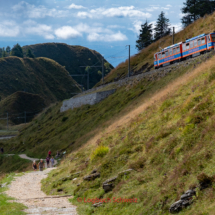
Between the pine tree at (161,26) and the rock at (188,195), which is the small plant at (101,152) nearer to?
the rock at (188,195)

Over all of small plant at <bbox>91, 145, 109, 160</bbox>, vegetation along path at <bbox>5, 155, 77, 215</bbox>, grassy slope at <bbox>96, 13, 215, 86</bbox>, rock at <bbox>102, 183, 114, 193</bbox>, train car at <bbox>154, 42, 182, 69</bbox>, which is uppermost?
grassy slope at <bbox>96, 13, 215, 86</bbox>

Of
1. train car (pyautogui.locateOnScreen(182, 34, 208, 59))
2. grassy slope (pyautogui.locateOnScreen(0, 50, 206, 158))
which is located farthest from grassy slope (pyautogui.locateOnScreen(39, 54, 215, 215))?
train car (pyautogui.locateOnScreen(182, 34, 208, 59))

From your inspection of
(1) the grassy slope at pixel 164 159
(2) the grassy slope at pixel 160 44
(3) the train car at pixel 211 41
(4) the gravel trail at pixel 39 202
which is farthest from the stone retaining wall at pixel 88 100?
(1) the grassy slope at pixel 164 159

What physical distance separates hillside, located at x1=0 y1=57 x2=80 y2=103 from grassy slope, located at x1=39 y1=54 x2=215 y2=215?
12465 centimetres

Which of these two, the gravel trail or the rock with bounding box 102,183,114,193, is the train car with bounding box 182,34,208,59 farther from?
the rock with bounding box 102,183,114,193

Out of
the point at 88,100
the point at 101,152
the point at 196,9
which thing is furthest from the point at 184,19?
the point at 101,152

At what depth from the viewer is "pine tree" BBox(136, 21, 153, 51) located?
86363mm

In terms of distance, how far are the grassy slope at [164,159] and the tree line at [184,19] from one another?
59.6 meters

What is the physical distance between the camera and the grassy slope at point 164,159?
359 inches

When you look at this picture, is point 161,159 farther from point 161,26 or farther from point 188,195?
point 161,26

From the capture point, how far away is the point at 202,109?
12539 mm

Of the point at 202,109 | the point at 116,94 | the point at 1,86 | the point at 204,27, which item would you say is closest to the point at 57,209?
the point at 202,109

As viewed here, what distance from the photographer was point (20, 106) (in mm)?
118062

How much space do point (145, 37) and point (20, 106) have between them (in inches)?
2265
